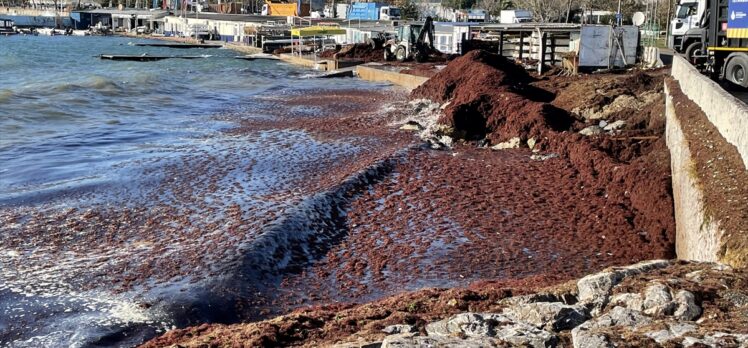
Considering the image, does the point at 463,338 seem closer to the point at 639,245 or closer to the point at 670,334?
the point at 670,334

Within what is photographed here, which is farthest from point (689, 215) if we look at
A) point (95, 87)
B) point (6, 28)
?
point (6, 28)

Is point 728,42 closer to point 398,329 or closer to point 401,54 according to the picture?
point 398,329

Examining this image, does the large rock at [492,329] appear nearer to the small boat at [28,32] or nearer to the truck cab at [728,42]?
the truck cab at [728,42]

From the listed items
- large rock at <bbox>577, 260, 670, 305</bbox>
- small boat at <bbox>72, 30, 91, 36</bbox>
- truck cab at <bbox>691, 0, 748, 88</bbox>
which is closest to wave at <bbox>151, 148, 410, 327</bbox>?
large rock at <bbox>577, 260, 670, 305</bbox>

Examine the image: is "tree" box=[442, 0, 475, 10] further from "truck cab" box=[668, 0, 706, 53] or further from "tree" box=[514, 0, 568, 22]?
"truck cab" box=[668, 0, 706, 53]

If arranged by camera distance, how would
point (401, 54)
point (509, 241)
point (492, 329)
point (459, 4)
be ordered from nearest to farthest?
point (492, 329), point (509, 241), point (401, 54), point (459, 4)

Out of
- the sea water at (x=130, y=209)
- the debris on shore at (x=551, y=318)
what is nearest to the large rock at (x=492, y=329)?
the debris on shore at (x=551, y=318)
